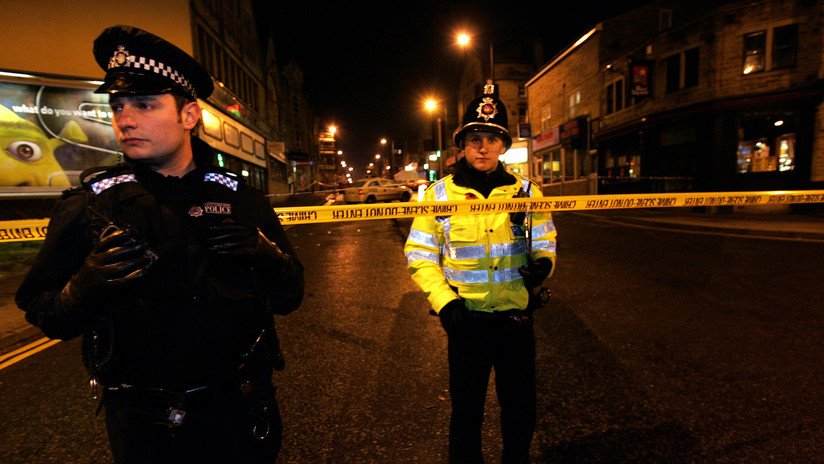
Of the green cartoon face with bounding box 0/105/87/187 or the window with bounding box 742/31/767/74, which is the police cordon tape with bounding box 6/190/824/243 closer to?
the green cartoon face with bounding box 0/105/87/187

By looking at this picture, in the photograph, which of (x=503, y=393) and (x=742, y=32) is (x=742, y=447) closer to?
(x=503, y=393)

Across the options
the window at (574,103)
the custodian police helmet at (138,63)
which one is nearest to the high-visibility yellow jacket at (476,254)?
the custodian police helmet at (138,63)

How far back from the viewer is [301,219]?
140 inches

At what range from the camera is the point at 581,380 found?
3498 millimetres

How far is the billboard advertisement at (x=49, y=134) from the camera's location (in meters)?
11.9

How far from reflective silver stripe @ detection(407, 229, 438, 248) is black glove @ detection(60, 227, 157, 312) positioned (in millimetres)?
1318

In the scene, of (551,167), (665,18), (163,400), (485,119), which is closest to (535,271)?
(485,119)

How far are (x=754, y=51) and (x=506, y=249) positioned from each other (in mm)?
20097

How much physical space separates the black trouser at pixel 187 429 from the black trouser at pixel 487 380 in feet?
3.48

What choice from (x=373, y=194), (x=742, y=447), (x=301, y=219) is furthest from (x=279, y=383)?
(x=373, y=194)

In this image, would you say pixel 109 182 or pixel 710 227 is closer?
pixel 109 182

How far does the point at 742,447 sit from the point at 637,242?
8.60m

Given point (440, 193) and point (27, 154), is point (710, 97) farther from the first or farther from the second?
point (27, 154)

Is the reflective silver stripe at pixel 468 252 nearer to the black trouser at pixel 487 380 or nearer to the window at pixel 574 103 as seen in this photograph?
the black trouser at pixel 487 380
